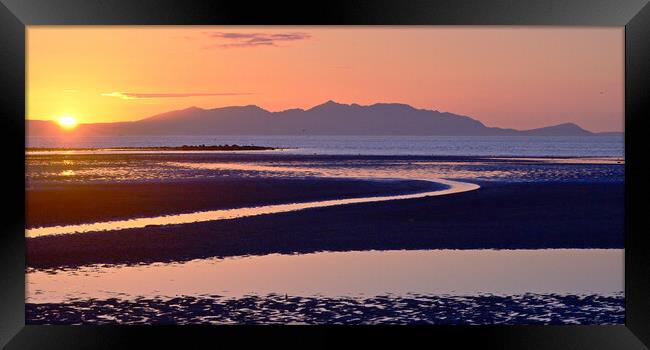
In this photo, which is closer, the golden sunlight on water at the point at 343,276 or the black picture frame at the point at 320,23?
the black picture frame at the point at 320,23

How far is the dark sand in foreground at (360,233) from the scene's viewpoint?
10781mm

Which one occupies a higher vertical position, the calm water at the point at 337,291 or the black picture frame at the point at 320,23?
the black picture frame at the point at 320,23

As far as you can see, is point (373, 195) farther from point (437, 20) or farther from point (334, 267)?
point (437, 20)

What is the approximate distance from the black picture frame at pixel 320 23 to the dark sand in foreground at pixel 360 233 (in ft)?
9.14

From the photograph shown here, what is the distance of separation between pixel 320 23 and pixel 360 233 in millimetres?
7314

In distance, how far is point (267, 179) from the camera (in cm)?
2430

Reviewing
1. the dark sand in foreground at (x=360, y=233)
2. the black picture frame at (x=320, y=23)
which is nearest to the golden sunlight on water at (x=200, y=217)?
the dark sand in foreground at (x=360, y=233)

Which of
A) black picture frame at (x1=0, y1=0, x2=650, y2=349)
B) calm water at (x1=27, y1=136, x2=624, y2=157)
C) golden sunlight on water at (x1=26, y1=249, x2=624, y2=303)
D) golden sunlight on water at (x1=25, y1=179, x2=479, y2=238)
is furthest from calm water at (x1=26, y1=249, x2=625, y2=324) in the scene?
calm water at (x1=27, y1=136, x2=624, y2=157)

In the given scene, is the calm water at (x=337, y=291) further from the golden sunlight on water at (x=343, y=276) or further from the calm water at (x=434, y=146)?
the calm water at (x=434, y=146)

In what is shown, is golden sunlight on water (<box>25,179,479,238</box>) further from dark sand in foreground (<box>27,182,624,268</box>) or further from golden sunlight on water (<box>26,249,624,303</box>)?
golden sunlight on water (<box>26,249,624,303</box>)

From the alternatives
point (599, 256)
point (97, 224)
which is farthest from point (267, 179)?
point (599, 256)

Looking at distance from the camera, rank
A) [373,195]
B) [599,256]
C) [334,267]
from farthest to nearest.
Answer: [373,195]
[599,256]
[334,267]

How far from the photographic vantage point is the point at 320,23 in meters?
5.52

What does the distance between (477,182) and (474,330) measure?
18893mm
